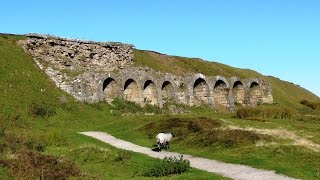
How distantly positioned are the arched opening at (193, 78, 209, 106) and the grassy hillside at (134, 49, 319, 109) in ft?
22.1

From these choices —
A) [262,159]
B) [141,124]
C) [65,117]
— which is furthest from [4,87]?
[262,159]

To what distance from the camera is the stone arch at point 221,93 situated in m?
69.0

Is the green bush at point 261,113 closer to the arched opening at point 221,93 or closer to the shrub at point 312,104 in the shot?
the arched opening at point 221,93

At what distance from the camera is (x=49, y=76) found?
175 ft

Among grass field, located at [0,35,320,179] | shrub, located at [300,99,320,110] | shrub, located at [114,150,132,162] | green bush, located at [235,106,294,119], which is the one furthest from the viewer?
shrub, located at [300,99,320,110]

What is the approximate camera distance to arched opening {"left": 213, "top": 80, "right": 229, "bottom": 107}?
69062mm

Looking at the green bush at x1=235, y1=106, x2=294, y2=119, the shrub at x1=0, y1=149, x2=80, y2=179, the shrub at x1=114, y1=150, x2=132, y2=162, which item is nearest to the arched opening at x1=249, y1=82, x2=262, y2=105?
the green bush at x1=235, y1=106, x2=294, y2=119

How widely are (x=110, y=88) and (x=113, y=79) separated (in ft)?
4.13

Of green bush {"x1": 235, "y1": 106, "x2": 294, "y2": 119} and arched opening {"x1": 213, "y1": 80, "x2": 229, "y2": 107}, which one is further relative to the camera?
arched opening {"x1": 213, "y1": 80, "x2": 229, "y2": 107}

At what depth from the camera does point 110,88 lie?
57281 mm

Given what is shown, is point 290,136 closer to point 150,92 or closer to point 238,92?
point 150,92

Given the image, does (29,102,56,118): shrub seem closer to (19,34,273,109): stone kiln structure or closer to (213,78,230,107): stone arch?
(19,34,273,109): stone kiln structure

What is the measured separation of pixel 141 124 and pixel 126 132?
7.49 ft

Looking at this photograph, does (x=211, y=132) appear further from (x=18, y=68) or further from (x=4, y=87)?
(x=18, y=68)
